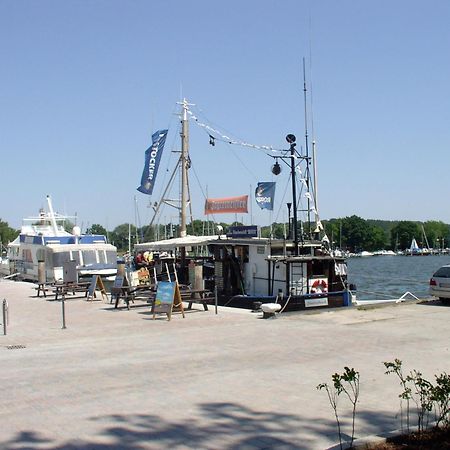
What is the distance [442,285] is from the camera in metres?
18.6

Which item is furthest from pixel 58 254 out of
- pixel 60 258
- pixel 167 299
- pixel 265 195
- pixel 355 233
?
pixel 355 233

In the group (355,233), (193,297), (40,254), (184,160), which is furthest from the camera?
(355,233)

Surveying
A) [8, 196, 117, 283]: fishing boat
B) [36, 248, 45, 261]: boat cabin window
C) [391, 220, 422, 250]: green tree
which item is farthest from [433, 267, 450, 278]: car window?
[391, 220, 422, 250]: green tree

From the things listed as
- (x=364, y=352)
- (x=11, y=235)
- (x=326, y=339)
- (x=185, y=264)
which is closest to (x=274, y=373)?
(x=364, y=352)

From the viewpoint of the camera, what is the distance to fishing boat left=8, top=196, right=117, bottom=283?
32.2 metres

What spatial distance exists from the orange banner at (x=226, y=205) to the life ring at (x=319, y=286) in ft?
16.1

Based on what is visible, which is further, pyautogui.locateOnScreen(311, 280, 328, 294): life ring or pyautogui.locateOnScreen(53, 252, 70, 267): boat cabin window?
pyautogui.locateOnScreen(53, 252, 70, 267): boat cabin window

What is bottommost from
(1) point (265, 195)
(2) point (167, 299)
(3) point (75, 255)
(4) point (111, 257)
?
(2) point (167, 299)

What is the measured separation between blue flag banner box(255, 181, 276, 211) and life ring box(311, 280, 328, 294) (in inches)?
131

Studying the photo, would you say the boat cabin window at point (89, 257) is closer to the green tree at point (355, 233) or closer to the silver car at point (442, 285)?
the silver car at point (442, 285)

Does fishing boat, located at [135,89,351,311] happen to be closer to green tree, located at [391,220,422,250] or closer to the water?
the water

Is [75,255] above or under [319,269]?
above

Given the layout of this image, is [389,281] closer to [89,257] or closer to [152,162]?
[89,257]

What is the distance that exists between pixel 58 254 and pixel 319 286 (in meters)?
18.0
